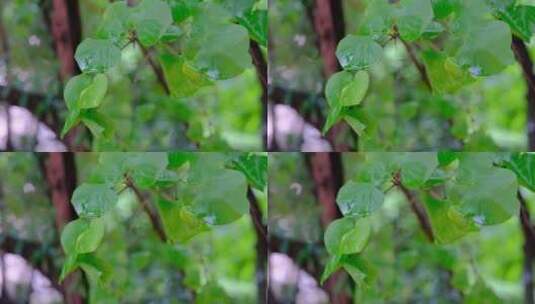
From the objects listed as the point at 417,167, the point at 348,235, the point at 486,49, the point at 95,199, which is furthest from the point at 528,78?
the point at 95,199

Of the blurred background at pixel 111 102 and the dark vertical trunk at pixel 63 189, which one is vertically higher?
the blurred background at pixel 111 102

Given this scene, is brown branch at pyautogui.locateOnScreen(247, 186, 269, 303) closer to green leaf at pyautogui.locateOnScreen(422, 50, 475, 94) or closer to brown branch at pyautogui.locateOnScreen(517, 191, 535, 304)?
green leaf at pyautogui.locateOnScreen(422, 50, 475, 94)

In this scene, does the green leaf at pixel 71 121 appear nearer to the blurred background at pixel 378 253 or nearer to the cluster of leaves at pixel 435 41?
the blurred background at pixel 378 253

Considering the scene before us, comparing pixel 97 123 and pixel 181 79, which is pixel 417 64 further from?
pixel 97 123

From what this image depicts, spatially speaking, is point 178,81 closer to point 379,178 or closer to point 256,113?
point 256,113

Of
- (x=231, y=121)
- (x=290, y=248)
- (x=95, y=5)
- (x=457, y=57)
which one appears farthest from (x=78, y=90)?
(x=457, y=57)

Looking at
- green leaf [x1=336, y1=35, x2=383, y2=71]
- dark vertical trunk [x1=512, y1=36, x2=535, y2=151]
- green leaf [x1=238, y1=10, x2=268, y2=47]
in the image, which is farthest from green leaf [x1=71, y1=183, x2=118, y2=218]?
dark vertical trunk [x1=512, y1=36, x2=535, y2=151]

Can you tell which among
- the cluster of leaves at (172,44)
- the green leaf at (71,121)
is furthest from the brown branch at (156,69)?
the green leaf at (71,121)
